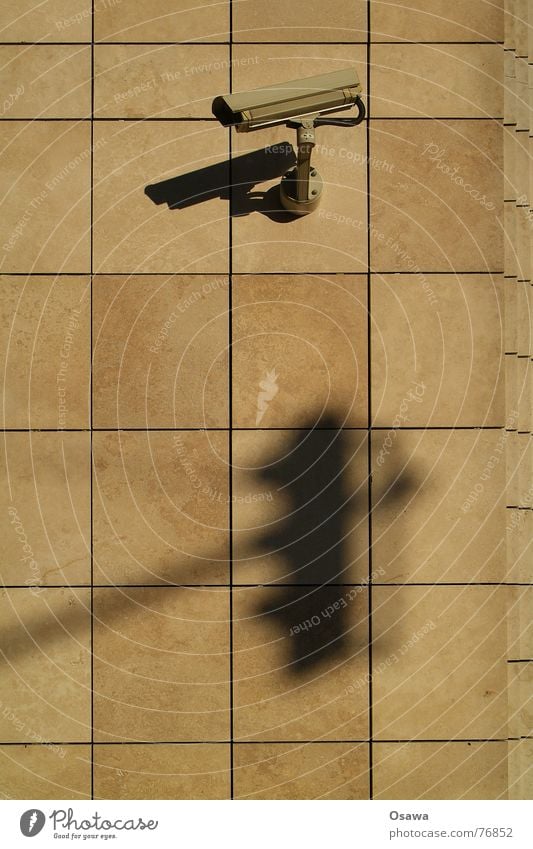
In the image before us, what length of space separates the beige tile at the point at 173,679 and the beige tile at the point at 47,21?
300cm

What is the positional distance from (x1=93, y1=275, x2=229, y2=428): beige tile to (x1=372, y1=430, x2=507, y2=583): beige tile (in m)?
0.97

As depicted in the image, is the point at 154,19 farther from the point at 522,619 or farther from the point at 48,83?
the point at 522,619

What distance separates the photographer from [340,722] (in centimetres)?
299

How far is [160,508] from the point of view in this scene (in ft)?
9.81

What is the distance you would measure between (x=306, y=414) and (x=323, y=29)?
202cm

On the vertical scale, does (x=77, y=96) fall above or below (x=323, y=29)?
below

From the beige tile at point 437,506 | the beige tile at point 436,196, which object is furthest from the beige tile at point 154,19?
the beige tile at point 437,506

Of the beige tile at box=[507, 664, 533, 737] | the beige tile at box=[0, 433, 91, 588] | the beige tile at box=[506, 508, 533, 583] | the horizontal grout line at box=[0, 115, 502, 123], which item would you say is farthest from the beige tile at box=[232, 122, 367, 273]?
the beige tile at box=[507, 664, 533, 737]

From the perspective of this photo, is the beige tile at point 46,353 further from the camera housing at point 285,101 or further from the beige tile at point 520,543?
the beige tile at point 520,543

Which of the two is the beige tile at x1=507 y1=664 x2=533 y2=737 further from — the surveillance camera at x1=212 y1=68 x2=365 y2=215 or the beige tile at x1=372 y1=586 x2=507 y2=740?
the surveillance camera at x1=212 y1=68 x2=365 y2=215

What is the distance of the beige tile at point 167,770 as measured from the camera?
9.79ft

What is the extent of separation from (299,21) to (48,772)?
4130 millimetres

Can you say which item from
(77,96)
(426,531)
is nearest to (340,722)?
(426,531)

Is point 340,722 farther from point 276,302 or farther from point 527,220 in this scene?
point 527,220
